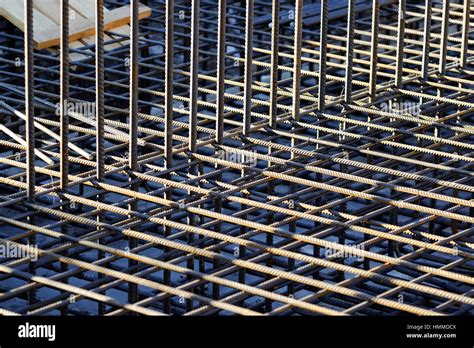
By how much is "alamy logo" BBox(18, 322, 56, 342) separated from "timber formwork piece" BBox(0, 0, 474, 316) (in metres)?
0.14

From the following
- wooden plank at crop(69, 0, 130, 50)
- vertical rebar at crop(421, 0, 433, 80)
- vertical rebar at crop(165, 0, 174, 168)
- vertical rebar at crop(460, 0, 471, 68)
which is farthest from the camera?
wooden plank at crop(69, 0, 130, 50)

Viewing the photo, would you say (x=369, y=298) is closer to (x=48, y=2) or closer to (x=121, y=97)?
(x=121, y=97)

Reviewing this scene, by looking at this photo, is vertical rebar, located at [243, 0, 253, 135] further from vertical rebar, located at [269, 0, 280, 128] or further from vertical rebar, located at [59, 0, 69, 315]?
vertical rebar, located at [59, 0, 69, 315]

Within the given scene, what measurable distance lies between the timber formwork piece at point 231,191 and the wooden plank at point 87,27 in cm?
15

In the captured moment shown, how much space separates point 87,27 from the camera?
530 inches

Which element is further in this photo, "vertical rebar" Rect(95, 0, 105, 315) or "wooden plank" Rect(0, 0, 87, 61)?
"wooden plank" Rect(0, 0, 87, 61)

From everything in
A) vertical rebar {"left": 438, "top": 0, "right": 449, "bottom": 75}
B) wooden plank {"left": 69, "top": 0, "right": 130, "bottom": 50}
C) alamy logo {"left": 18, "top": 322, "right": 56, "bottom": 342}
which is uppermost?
vertical rebar {"left": 438, "top": 0, "right": 449, "bottom": 75}

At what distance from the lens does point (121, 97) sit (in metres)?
11.8

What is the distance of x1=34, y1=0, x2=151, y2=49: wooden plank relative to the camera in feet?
42.2

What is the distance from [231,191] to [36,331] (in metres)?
2.35

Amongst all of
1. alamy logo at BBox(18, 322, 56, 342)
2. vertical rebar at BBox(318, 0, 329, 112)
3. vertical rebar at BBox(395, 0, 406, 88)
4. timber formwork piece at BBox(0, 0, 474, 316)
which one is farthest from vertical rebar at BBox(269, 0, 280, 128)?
alamy logo at BBox(18, 322, 56, 342)

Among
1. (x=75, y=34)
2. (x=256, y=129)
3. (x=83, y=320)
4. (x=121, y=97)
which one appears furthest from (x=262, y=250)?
(x=75, y=34)

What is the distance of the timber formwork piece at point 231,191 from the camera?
855 cm

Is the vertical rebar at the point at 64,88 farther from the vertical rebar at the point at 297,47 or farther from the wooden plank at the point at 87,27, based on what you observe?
the wooden plank at the point at 87,27
